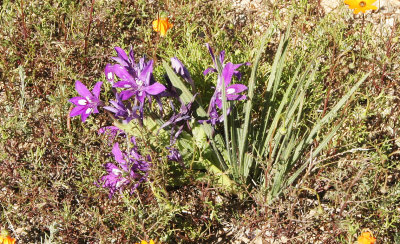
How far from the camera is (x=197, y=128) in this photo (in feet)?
8.25

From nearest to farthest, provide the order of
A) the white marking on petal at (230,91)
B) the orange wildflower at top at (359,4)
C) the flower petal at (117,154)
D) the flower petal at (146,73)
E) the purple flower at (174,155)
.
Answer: the flower petal at (146,73), the white marking on petal at (230,91), the purple flower at (174,155), the flower petal at (117,154), the orange wildflower at top at (359,4)

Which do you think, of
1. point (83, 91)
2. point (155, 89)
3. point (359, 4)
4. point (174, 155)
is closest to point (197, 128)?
point (174, 155)

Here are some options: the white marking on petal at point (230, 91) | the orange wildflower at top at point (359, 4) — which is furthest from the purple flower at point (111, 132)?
the orange wildflower at top at point (359, 4)

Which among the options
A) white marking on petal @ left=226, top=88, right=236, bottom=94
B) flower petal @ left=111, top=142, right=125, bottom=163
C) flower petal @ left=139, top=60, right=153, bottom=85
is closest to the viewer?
flower petal @ left=139, top=60, right=153, bottom=85

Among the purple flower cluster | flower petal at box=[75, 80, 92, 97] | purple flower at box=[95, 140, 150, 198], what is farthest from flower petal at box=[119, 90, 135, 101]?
purple flower at box=[95, 140, 150, 198]

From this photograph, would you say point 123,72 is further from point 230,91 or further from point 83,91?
point 230,91

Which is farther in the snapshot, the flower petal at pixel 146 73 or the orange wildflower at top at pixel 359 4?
the orange wildflower at top at pixel 359 4

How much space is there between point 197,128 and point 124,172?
0.49 metres

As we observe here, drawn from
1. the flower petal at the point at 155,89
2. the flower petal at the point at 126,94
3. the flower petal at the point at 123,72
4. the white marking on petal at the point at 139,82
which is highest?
the flower petal at the point at 123,72

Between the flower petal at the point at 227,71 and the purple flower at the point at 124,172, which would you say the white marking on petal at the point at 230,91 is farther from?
the purple flower at the point at 124,172

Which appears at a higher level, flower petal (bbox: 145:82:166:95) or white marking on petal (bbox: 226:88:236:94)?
flower petal (bbox: 145:82:166:95)

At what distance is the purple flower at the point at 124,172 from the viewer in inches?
98.8

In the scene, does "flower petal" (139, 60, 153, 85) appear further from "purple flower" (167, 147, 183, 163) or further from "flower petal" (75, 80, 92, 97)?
→ "purple flower" (167, 147, 183, 163)

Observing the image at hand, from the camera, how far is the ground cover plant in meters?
2.35
